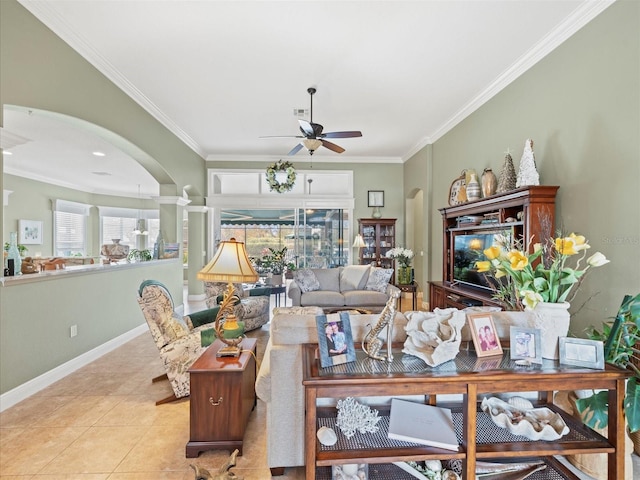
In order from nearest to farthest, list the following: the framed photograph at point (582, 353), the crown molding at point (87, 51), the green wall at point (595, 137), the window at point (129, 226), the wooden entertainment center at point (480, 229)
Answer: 1. the framed photograph at point (582, 353)
2. the green wall at point (595, 137)
3. the crown molding at point (87, 51)
4. the wooden entertainment center at point (480, 229)
5. the window at point (129, 226)

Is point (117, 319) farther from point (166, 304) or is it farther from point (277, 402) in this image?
point (277, 402)

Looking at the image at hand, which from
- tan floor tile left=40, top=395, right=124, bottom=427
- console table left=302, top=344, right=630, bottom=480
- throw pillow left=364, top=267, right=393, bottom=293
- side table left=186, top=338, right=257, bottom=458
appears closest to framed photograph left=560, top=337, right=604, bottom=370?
console table left=302, top=344, right=630, bottom=480

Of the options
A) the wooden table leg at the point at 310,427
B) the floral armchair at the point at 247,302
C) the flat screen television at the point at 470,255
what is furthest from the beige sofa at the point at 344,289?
the wooden table leg at the point at 310,427

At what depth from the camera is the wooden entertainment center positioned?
9.49 feet

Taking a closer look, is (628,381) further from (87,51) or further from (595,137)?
(87,51)

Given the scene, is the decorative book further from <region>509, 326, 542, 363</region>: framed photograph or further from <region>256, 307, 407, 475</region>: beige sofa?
<region>509, 326, 542, 363</region>: framed photograph

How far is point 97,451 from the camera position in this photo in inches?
81.0

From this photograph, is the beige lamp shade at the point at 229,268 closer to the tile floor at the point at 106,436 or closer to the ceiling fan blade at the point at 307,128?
the tile floor at the point at 106,436

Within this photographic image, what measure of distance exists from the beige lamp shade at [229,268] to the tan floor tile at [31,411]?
5.73ft

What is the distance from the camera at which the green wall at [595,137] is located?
2322 millimetres

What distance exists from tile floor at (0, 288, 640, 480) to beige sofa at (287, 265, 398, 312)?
2.59 m

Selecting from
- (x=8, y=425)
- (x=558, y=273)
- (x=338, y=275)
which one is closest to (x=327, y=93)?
(x=338, y=275)

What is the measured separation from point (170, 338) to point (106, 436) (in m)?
0.77

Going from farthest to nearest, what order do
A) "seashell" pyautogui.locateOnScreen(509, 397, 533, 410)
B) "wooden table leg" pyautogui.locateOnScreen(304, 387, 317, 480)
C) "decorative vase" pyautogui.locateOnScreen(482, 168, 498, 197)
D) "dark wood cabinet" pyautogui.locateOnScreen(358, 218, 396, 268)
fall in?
"dark wood cabinet" pyautogui.locateOnScreen(358, 218, 396, 268) < "decorative vase" pyautogui.locateOnScreen(482, 168, 498, 197) < "seashell" pyautogui.locateOnScreen(509, 397, 533, 410) < "wooden table leg" pyautogui.locateOnScreen(304, 387, 317, 480)
